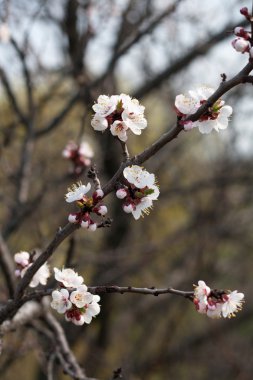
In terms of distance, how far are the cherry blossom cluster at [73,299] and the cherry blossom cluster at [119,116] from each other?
53cm

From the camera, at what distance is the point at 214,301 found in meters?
2.01

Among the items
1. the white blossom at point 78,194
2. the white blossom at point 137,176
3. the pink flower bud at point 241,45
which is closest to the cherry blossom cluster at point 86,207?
the white blossom at point 78,194

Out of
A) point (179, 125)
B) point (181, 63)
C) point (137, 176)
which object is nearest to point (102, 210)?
point (137, 176)

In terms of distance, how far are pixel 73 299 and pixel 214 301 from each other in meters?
0.50

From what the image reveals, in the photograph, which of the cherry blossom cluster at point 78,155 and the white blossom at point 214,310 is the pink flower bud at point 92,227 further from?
the cherry blossom cluster at point 78,155

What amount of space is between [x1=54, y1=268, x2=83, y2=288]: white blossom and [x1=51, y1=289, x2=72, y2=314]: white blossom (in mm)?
37

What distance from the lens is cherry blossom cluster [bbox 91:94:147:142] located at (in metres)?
1.95

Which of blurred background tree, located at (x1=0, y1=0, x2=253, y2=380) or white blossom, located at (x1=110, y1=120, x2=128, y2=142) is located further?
blurred background tree, located at (x1=0, y1=0, x2=253, y2=380)

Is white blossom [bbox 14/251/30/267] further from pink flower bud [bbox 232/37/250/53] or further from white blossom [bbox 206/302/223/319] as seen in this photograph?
pink flower bud [bbox 232/37/250/53]

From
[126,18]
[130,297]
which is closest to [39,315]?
[126,18]

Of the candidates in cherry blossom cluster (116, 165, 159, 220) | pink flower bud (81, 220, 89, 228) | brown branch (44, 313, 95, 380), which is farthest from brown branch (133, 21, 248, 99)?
pink flower bud (81, 220, 89, 228)

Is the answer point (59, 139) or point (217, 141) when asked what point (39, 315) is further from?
point (217, 141)

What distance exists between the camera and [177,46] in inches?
234

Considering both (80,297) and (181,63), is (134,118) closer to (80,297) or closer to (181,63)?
(80,297)
